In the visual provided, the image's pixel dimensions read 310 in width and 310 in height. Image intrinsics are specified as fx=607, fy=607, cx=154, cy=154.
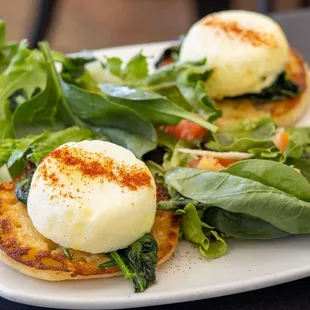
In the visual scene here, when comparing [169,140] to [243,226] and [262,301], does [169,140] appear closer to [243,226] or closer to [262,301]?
[243,226]

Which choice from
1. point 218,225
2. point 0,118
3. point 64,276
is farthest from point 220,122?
point 64,276

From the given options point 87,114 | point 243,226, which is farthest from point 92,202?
point 87,114

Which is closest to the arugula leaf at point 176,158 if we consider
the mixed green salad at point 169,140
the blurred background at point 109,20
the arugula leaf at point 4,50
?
the mixed green salad at point 169,140

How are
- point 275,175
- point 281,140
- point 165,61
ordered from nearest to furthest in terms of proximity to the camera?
point 275,175, point 281,140, point 165,61

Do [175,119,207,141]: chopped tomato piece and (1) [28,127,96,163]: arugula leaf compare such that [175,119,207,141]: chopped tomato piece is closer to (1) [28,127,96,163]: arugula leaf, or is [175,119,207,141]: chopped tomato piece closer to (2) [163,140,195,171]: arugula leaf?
(2) [163,140,195,171]: arugula leaf

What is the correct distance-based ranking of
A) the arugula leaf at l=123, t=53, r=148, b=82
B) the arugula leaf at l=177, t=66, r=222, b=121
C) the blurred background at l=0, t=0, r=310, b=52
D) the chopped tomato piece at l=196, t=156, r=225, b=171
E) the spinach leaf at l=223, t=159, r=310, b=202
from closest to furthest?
the spinach leaf at l=223, t=159, r=310, b=202 → the chopped tomato piece at l=196, t=156, r=225, b=171 → the arugula leaf at l=177, t=66, r=222, b=121 → the arugula leaf at l=123, t=53, r=148, b=82 → the blurred background at l=0, t=0, r=310, b=52

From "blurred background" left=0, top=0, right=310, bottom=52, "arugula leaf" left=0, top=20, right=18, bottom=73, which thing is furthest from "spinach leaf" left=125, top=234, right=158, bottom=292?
"blurred background" left=0, top=0, right=310, bottom=52

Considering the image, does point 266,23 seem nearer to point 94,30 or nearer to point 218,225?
point 218,225

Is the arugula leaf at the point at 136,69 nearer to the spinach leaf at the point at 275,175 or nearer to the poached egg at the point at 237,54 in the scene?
the poached egg at the point at 237,54
